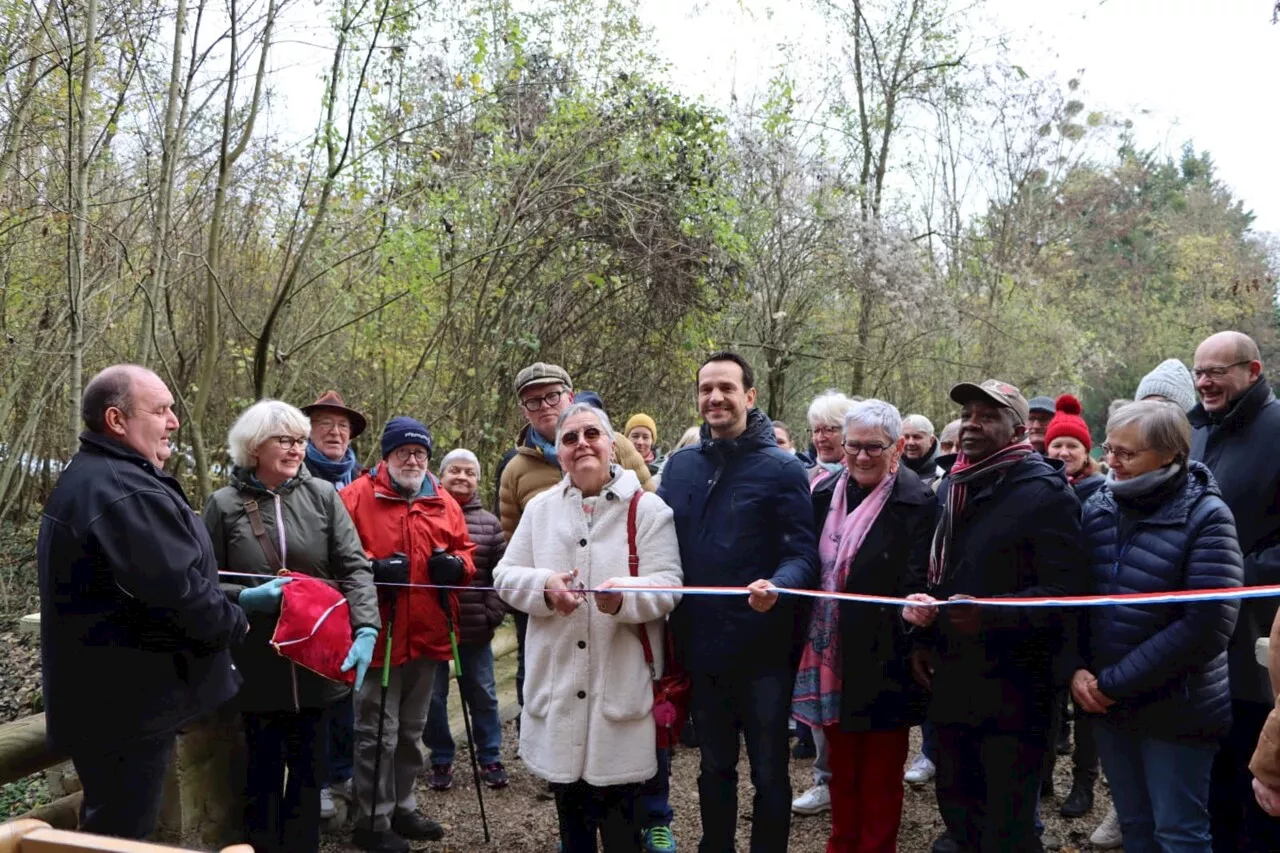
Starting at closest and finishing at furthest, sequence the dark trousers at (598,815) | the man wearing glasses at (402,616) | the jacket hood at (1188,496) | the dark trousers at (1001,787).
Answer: the jacket hood at (1188,496), the dark trousers at (1001,787), the dark trousers at (598,815), the man wearing glasses at (402,616)

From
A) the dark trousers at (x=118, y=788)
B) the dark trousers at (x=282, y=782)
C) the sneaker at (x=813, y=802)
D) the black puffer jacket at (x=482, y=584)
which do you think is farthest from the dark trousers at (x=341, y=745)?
the sneaker at (x=813, y=802)

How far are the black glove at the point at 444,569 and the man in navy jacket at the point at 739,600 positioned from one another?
1.19 metres

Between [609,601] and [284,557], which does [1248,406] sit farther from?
[284,557]

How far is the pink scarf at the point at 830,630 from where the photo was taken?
11.6 feet

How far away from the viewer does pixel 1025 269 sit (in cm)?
1812

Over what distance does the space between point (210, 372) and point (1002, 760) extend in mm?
4777

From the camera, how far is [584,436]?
3463 millimetres

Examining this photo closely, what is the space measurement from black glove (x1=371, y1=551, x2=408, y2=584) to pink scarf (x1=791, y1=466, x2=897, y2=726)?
180 centimetres

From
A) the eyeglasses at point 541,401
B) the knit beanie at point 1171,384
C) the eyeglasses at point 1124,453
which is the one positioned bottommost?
the eyeglasses at point 1124,453

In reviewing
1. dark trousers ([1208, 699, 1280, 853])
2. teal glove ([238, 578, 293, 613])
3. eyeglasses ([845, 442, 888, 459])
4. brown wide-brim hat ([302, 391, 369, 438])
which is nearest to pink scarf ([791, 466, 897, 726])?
eyeglasses ([845, 442, 888, 459])

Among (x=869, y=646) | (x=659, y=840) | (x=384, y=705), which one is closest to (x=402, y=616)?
(x=384, y=705)

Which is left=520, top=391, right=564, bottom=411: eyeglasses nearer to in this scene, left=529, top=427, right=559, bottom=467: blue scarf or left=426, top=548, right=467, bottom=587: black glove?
left=529, top=427, right=559, bottom=467: blue scarf

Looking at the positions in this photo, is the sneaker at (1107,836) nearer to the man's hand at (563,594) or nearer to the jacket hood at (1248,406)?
the jacket hood at (1248,406)

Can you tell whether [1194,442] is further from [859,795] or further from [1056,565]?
[859,795]
